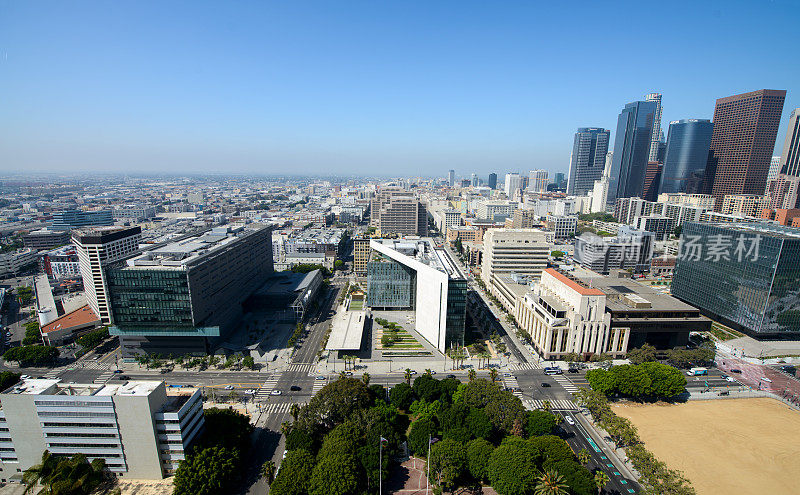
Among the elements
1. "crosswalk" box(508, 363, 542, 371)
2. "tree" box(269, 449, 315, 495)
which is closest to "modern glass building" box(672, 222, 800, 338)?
"crosswalk" box(508, 363, 542, 371)

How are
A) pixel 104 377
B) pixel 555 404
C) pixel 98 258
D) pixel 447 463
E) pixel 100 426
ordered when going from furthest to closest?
pixel 98 258 < pixel 104 377 < pixel 555 404 < pixel 100 426 < pixel 447 463

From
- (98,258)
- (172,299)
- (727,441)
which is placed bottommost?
(727,441)

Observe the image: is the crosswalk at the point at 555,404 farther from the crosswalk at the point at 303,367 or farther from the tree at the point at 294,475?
the crosswalk at the point at 303,367

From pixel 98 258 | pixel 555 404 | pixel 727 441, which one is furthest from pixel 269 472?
pixel 98 258

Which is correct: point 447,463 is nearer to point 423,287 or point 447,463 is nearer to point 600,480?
point 600,480

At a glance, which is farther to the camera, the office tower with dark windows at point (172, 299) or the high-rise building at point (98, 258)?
the high-rise building at point (98, 258)

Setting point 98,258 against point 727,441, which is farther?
point 98,258

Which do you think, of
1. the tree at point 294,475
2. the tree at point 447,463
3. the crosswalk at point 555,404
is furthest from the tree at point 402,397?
the crosswalk at point 555,404
